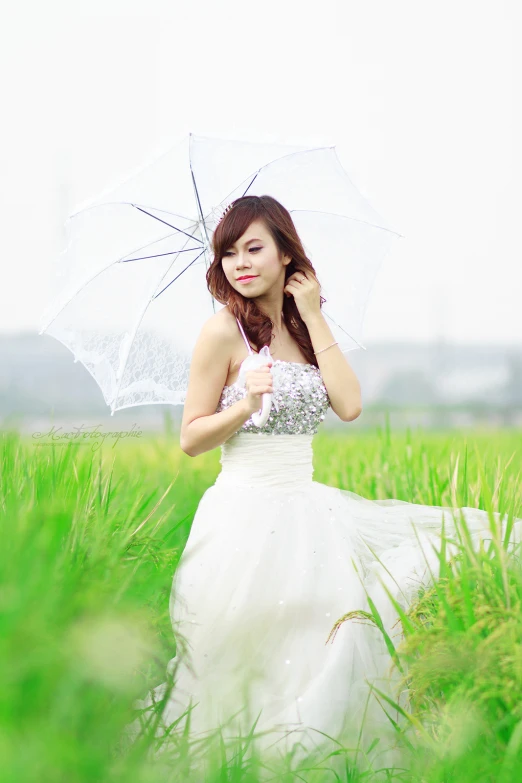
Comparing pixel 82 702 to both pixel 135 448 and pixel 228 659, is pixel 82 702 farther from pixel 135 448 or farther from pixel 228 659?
pixel 135 448

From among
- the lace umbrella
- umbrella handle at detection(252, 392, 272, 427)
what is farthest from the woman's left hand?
umbrella handle at detection(252, 392, 272, 427)

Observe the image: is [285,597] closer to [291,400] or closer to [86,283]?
[291,400]

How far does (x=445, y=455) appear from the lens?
6.09 meters

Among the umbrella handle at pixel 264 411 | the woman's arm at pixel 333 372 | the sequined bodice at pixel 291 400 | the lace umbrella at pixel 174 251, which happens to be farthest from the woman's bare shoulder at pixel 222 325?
the lace umbrella at pixel 174 251

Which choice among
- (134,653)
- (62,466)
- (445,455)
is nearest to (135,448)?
(445,455)

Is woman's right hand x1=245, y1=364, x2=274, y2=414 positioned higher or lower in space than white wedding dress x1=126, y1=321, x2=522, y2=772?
higher

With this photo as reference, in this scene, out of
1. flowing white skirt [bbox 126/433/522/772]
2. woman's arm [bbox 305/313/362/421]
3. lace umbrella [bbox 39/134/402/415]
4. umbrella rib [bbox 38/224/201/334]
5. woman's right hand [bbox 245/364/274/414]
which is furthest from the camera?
umbrella rib [bbox 38/224/201/334]

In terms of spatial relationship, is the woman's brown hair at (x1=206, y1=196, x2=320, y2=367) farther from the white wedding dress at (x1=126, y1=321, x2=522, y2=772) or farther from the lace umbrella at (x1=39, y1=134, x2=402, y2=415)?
the lace umbrella at (x1=39, y1=134, x2=402, y2=415)

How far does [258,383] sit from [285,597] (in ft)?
2.62

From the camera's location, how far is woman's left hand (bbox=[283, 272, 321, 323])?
3.53 metres

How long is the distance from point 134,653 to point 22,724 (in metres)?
0.39

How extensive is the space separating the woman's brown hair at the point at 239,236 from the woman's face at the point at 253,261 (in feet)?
0.09

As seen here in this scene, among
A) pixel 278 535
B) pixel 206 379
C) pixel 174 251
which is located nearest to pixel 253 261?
pixel 206 379

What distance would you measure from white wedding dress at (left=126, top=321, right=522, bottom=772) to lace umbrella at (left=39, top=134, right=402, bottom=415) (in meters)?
0.82
